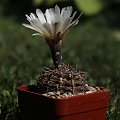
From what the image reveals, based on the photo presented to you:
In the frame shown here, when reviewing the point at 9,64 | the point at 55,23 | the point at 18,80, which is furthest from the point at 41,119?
the point at 9,64

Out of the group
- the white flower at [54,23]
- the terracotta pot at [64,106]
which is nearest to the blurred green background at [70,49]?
the terracotta pot at [64,106]

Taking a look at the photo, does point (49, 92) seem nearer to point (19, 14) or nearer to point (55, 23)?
point (55, 23)

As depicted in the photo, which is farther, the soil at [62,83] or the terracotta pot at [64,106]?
the soil at [62,83]

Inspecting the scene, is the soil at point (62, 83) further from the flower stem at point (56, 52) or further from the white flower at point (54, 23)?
the white flower at point (54, 23)

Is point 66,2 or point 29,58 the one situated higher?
point 66,2

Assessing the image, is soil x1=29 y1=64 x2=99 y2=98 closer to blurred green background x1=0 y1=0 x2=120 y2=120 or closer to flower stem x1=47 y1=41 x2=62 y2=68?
flower stem x1=47 y1=41 x2=62 y2=68

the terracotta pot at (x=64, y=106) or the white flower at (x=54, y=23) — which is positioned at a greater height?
the white flower at (x=54, y=23)

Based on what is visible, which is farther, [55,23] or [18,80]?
[18,80]

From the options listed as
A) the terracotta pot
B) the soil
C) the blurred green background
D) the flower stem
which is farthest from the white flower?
the blurred green background
